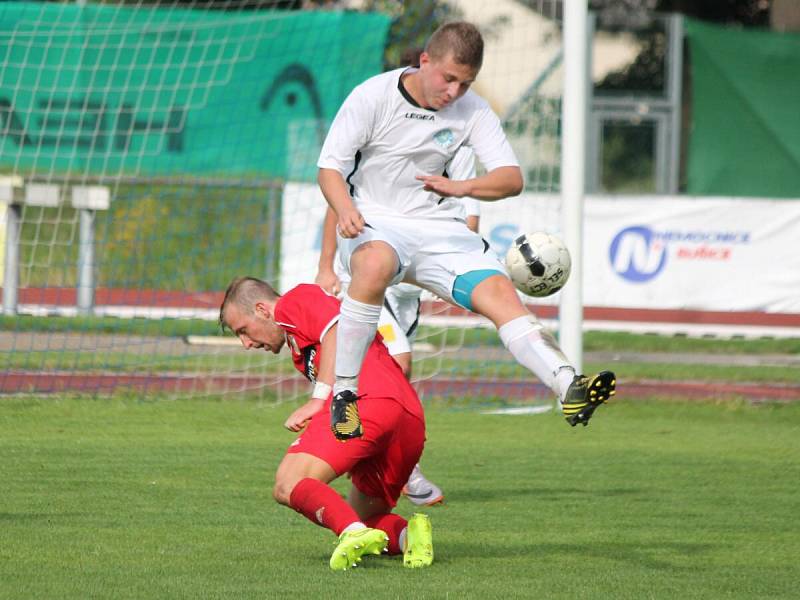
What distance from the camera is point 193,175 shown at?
55.7ft

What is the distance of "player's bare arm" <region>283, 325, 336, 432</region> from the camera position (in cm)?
522

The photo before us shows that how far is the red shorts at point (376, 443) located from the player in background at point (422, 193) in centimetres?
17

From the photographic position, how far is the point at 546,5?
496 inches

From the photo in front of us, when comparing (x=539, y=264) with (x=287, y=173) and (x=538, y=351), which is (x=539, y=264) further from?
(x=287, y=173)

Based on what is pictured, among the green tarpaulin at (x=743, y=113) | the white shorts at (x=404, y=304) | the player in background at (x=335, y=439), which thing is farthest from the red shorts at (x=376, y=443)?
the green tarpaulin at (x=743, y=113)

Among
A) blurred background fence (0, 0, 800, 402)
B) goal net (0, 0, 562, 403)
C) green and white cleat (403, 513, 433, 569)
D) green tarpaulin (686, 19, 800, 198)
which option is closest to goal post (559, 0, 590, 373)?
goal net (0, 0, 562, 403)

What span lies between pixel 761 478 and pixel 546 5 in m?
5.90

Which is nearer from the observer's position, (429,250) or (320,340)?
(320,340)

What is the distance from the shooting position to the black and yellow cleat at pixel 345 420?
16.9 ft

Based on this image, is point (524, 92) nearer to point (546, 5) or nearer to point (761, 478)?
point (546, 5)

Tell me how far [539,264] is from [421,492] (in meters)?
1.32

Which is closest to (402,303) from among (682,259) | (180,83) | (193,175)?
(682,259)

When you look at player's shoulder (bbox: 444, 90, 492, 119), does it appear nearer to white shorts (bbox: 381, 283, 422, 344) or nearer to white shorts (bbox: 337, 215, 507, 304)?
white shorts (bbox: 337, 215, 507, 304)

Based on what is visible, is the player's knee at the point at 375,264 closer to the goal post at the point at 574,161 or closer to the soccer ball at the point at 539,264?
the soccer ball at the point at 539,264
